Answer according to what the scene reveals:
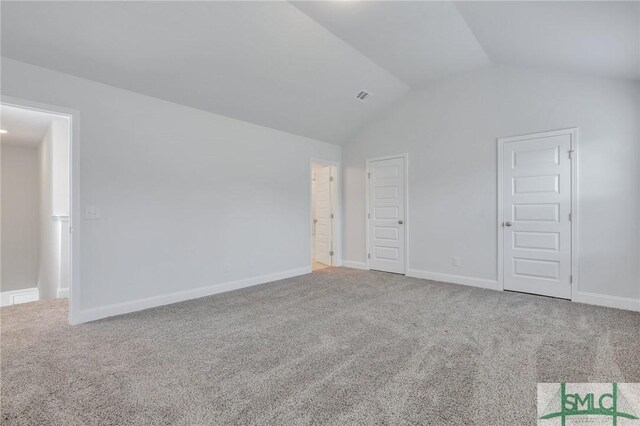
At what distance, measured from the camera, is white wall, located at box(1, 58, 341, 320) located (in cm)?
315

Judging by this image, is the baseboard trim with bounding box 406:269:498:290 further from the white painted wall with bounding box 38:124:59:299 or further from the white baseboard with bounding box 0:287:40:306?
the white baseboard with bounding box 0:287:40:306

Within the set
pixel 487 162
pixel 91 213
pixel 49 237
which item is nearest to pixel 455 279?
pixel 487 162

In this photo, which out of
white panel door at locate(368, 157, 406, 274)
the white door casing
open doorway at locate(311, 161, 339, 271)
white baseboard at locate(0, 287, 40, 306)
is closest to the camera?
the white door casing

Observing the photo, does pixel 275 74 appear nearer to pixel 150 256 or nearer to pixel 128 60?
pixel 128 60

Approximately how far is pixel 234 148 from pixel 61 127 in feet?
8.06

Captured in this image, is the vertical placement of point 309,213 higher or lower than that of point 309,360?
higher

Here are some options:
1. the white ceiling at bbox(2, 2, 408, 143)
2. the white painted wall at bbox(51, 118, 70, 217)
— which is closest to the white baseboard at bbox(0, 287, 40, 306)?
the white painted wall at bbox(51, 118, 70, 217)

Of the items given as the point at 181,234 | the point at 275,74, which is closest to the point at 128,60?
the point at 275,74

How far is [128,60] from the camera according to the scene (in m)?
3.06

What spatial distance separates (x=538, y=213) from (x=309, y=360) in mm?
3583

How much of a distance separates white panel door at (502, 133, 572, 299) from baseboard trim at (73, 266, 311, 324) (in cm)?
346

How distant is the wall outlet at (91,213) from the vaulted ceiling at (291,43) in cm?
136
